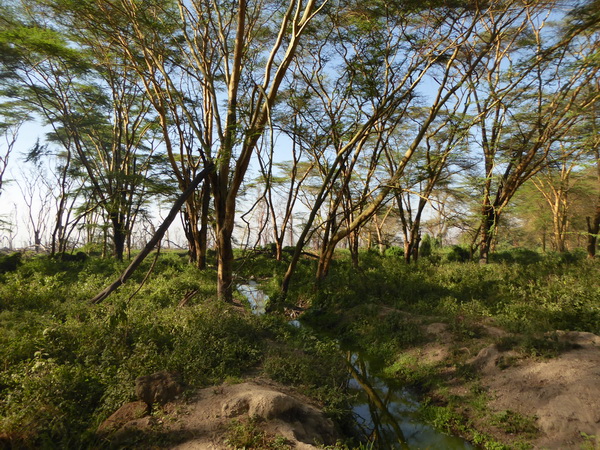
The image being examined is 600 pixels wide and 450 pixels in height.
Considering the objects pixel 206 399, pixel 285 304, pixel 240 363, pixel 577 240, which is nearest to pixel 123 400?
pixel 206 399

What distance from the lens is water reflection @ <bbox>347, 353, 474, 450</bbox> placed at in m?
3.90

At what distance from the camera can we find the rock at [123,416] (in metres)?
3.04

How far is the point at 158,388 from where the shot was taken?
359cm

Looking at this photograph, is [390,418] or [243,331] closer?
[390,418]

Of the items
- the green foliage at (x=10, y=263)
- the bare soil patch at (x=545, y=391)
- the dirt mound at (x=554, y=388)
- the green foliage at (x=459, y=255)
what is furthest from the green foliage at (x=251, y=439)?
the green foliage at (x=459, y=255)

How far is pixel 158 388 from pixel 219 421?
2.46 ft

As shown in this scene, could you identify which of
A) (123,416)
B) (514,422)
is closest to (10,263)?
(123,416)

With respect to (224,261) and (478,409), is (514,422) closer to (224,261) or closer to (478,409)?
(478,409)

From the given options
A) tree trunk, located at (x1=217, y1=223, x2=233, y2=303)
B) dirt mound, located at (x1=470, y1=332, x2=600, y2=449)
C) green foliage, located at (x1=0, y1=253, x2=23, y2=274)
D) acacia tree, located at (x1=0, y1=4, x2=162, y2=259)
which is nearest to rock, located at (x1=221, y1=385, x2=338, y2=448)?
dirt mound, located at (x1=470, y1=332, x2=600, y2=449)

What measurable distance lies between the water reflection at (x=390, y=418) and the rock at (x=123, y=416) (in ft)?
7.71

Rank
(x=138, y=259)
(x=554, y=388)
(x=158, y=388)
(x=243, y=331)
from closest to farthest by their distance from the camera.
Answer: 1. (x=158, y=388)
2. (x=554, y=388)
3. (x=138, y=259)
4. (x=243, y=331)

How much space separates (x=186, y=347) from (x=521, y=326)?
16.4 feet

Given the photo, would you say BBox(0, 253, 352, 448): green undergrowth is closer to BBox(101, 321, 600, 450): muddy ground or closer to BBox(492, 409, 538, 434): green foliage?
BBox(101, 321, 600, 450): muddy ground

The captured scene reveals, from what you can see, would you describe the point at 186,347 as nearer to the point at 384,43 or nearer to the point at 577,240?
the point at 384,43
